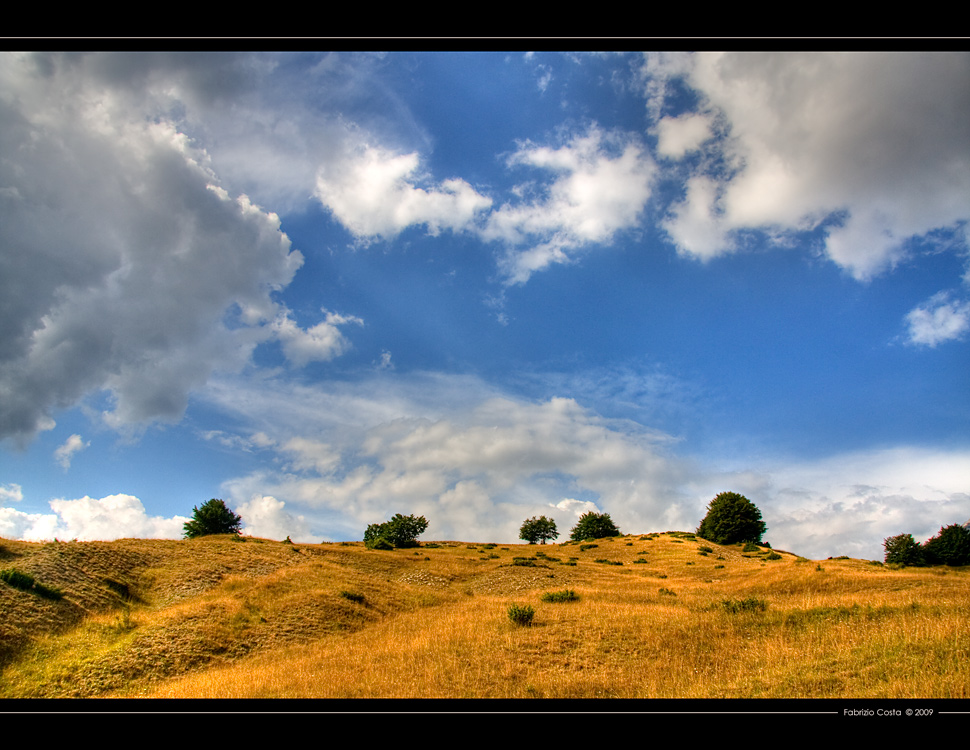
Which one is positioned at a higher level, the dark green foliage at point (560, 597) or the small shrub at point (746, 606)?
the small shrub at point (746, 606)

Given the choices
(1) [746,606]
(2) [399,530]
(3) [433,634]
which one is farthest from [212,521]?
(1) [746,606]

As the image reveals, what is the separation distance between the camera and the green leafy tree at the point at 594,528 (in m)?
71.1

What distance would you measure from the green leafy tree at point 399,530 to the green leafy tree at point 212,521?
17134mm

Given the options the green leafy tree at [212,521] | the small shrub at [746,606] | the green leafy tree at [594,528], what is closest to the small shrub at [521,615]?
the small shrub at [746,606]

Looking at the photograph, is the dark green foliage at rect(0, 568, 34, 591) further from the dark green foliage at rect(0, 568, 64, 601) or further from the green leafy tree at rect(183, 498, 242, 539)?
the green leafy tree at rect(183, 498, 242, 539)

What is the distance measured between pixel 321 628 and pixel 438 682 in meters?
11.5

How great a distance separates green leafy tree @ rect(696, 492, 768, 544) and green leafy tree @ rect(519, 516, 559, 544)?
2505cm

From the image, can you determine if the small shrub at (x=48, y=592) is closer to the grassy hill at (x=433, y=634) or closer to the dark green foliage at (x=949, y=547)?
the grassy hill at (x=433, y=634)

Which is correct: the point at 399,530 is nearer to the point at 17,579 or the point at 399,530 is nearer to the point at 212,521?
the point at 212,521
